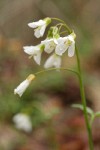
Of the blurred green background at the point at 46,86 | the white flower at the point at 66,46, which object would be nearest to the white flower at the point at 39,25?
the white flower at the point at 66,46

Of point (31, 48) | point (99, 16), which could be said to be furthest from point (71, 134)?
point (99, 16)

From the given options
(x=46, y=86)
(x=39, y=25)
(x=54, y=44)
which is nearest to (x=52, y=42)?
(x=54, y=44)

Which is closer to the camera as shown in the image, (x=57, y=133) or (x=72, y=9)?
(x=57, y=133)

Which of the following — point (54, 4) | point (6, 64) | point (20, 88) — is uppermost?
point (54, 4)

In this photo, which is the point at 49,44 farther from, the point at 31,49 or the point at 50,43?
the point at 31,49

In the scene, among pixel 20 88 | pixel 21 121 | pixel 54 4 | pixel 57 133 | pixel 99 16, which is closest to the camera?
pixel 20 88

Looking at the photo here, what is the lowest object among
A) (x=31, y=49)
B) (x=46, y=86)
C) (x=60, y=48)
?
(x=60, y=48)

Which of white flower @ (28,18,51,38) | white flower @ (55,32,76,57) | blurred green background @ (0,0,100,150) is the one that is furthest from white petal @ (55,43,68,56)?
blurred green background @ (0,0,100,150)

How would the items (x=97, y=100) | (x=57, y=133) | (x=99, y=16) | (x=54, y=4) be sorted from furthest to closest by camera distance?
1. (x=99, y=16)
2. (x=54, y=4)
3. (x=97, y=100)
4. (x=57, y=133)

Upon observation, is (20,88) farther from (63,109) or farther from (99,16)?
(99,16)

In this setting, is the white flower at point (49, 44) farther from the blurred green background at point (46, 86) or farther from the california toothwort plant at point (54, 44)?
the blurred green background at point (46, 86)
